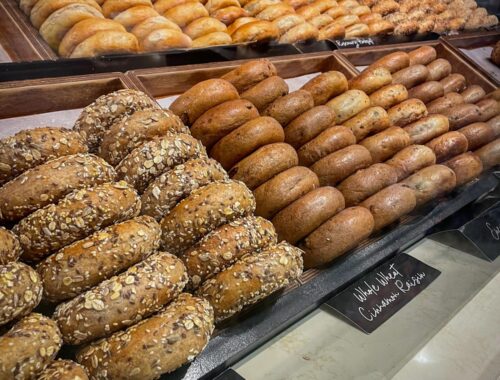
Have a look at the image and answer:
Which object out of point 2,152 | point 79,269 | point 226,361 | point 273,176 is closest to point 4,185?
point 2,152

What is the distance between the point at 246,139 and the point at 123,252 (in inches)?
34.4

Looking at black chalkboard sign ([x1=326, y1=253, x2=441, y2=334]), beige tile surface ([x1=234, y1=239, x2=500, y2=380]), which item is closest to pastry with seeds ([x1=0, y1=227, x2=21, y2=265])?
beige tile surface ([x1=234, y1=239, x2=500, y2=380])

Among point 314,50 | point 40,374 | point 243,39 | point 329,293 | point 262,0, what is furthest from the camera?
point 262,0

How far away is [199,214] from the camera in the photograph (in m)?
1.61

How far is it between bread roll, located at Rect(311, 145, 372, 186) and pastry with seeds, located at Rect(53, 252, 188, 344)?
1056 millimetres

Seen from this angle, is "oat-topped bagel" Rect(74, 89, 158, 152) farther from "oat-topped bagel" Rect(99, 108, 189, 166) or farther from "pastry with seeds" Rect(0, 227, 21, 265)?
"pastry with seeds" Rect(0, 227, 21, 265)

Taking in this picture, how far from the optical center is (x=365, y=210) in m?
2.06

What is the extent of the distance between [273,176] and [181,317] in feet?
2.84

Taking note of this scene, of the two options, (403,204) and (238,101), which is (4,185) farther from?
(403,204)

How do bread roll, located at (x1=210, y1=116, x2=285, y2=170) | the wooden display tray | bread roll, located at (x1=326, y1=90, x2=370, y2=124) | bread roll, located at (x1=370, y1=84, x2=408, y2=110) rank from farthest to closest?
1. the wooden display tray
2. bread roll, located at (x1=370, y1=84, x2=408, y2=110)
3. bread roll, located at (x1=326, y1=90, x2=370, y2=124)
4. bread roll, located at (x1=210, y1=116, x2=285, y2=170)

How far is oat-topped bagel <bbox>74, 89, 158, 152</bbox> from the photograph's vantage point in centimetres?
184

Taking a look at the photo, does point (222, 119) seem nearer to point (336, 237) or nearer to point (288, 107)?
point (288, 107)

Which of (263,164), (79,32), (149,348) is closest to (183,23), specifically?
(79,32)

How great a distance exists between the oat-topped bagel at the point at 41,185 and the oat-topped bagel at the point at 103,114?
36 cm
